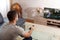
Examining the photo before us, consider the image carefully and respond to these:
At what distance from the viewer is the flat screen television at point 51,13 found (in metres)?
4.59

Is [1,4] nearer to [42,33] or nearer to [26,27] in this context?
[26,27]

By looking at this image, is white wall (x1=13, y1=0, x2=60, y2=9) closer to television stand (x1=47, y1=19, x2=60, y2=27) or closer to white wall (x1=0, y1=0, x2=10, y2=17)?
white wall (x1=0, y1=0, x2=10, y2=17)

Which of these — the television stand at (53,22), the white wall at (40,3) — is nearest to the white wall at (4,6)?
the white wall at (40,3)

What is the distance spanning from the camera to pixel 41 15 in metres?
5.03

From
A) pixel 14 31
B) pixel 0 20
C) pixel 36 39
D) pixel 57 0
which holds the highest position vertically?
pixel 57 0

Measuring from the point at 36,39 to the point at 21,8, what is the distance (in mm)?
1951

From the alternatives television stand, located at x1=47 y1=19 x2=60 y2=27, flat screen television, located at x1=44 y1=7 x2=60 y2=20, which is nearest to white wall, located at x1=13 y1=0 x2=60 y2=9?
flat screen television, located at x1=44 y1=7 x2=60 y2=20

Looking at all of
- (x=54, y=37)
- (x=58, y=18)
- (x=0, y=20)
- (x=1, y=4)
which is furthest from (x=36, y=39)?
(x=1, y=4)

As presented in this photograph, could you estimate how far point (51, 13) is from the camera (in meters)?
4.68

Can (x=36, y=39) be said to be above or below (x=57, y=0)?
below

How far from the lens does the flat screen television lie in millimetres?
4594

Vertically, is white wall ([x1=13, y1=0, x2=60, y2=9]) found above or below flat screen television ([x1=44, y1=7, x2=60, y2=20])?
above

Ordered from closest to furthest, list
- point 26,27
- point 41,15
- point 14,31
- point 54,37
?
point 14,31 → point 54,37 → point 26,27 → point 41,15

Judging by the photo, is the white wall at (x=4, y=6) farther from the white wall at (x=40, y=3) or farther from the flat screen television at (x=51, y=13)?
the flat screen television at (x=51, y=13)
